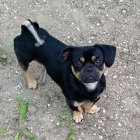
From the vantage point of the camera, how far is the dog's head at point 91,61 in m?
4.03

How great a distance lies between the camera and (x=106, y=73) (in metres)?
5.43

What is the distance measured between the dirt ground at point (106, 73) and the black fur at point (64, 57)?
51cm

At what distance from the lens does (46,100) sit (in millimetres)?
5223

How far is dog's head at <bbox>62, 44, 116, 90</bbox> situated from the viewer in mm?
4027

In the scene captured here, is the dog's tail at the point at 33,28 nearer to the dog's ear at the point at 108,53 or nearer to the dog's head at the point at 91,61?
the dog's head at the point at 91,61

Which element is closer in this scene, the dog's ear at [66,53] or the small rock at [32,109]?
the dog's ear at [66,53]

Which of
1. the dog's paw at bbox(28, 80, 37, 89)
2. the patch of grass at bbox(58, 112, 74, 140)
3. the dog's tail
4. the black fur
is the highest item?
the dog's tail

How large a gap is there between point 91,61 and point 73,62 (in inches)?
8.3

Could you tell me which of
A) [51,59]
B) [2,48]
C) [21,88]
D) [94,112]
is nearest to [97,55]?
[51,59]

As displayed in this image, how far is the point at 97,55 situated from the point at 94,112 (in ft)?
4.25

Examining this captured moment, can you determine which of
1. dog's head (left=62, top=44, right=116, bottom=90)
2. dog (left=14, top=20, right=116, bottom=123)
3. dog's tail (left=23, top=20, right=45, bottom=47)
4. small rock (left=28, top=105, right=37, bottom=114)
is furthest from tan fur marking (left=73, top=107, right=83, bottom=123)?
dog's tail (left=23, top=20, right=45, bottom=47)

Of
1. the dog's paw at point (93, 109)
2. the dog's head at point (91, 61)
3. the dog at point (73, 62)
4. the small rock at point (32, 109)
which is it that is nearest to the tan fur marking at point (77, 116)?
the dog at point (73, 62)

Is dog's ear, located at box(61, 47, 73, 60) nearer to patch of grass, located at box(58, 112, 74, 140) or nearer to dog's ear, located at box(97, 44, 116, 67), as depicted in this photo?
dog's ear, located at box(97, 44, 116, 67)

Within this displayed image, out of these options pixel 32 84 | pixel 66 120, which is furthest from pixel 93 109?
pixel 32 84
